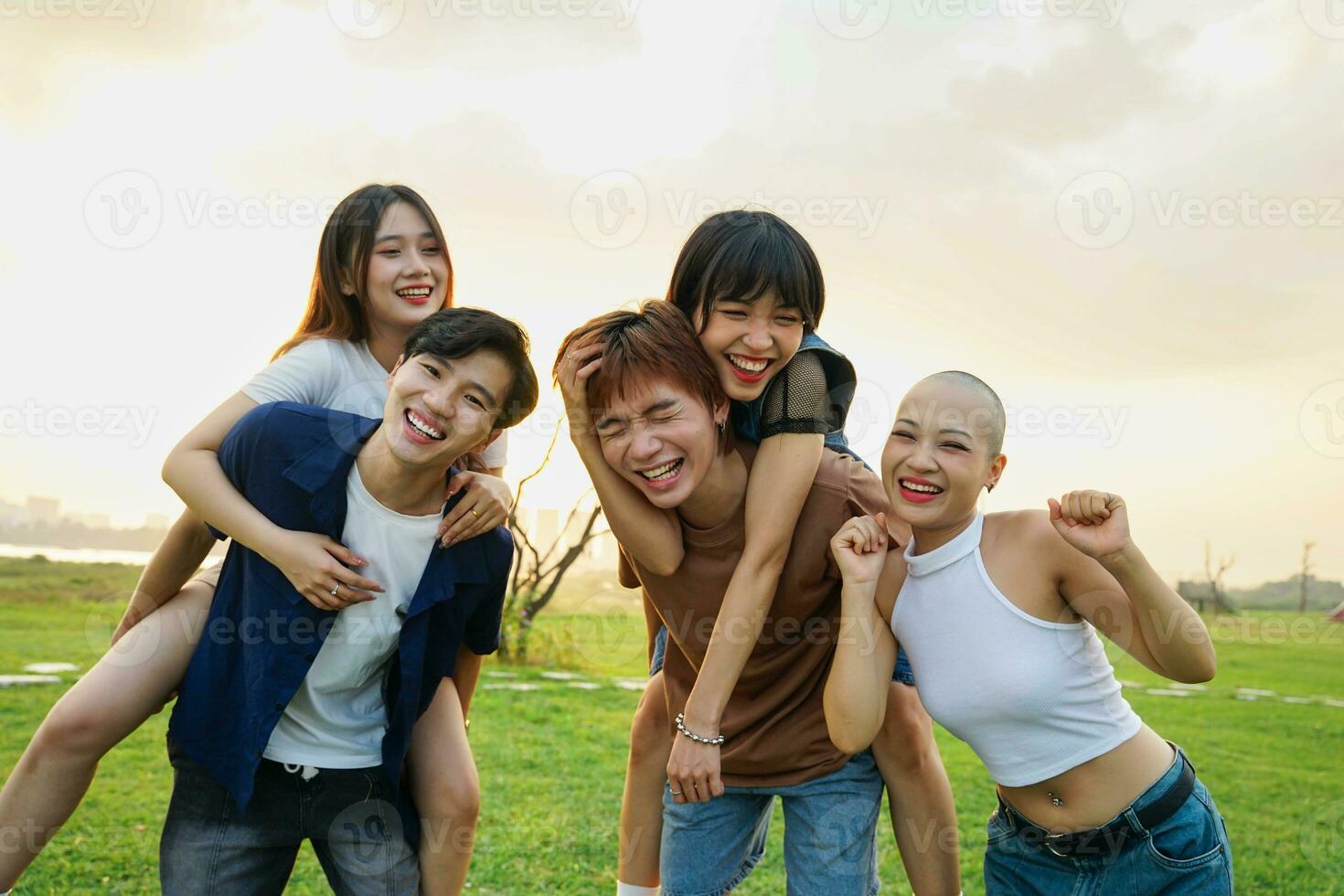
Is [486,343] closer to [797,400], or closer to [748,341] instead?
[748,341]

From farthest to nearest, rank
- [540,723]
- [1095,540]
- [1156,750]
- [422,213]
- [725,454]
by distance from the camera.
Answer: [540,723] → [422,213] → [725,454] → [1156,750] → [1095,540]

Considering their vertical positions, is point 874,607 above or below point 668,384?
below

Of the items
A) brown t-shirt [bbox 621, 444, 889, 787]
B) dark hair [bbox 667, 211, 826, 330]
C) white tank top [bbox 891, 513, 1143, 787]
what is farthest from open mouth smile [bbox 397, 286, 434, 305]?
white tank top [bbox 891, 513, 1143, 787]

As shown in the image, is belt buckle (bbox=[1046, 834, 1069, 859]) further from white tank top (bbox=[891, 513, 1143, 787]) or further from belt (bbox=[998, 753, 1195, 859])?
white tank top (bbox=[891, 513, 1143, 787])

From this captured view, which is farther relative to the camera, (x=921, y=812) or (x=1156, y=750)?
(x=921, y=812)

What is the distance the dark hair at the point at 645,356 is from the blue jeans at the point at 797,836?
1018mm

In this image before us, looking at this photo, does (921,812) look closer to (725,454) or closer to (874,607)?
(874,607)

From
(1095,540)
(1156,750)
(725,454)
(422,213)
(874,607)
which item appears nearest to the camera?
(1095,540)

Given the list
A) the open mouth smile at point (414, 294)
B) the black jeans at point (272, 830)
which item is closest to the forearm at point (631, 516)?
the black jeans at point (272, 830)

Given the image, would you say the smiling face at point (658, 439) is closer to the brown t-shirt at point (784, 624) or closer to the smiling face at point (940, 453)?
the brown t-shirt at point (784, 624)

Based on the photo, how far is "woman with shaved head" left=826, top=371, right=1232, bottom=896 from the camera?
245cm

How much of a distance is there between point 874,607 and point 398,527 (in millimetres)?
1265

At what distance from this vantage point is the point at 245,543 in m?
2.77

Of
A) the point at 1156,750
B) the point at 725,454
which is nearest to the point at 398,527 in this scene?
the point at 725,454
